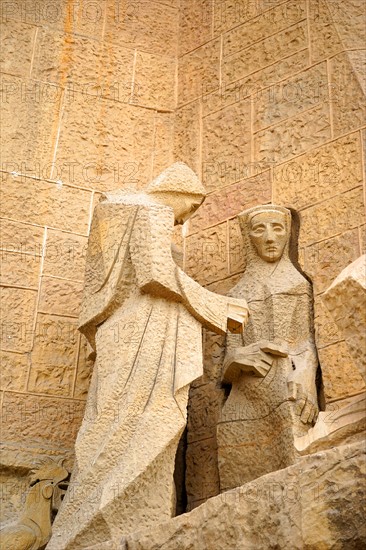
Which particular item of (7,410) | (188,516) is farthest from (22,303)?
(188,516)

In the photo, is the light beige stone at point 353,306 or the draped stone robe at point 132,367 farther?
the draped stone robe at point 132,367

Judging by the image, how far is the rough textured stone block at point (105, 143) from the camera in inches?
265

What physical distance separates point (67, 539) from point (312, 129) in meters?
2.96

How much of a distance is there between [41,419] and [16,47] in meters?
2.54

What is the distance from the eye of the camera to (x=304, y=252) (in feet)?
19.5

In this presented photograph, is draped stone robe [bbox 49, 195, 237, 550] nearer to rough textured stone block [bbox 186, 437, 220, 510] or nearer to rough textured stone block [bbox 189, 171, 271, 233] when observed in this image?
rough textured stone block [bbox 186, 437, 220, 510]

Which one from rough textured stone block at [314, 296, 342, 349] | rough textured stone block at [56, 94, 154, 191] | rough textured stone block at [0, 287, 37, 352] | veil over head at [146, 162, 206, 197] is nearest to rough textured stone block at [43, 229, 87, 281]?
rough textured stone block at [0, 287, 37, 352]

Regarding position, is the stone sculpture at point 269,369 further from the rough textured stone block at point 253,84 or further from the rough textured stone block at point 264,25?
the rough textured stone block at point 264,25

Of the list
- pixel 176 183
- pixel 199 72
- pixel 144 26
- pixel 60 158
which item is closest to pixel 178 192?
pixel 176 183

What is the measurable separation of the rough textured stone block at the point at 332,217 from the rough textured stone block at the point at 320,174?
0.05 m

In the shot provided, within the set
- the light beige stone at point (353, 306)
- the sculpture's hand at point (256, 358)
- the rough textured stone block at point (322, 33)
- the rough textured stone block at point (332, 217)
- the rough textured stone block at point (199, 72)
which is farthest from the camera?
the rough textured stone block at point (199, 72)

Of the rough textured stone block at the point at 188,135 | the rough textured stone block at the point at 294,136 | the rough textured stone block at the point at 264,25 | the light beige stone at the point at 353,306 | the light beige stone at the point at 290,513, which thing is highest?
the rough textured stone block at the point at 264,25

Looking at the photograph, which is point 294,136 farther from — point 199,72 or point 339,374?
point 339,374

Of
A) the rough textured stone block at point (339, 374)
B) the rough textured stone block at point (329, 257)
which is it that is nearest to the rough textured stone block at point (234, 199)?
the rough textured stone block at point (329, 257)
